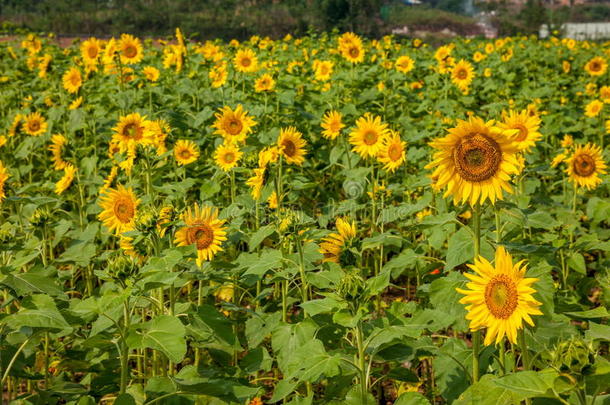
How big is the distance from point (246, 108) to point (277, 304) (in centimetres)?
276

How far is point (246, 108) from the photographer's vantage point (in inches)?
211

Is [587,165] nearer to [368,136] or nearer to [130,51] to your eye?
[368,136]

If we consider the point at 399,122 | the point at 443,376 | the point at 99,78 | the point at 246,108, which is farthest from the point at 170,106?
the point at 443,376

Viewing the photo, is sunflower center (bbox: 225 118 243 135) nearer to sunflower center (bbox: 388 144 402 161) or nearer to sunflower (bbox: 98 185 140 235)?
sunflower center (bbox: 388 144 402 161)

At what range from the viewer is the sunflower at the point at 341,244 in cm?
252

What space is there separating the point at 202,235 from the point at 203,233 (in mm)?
10

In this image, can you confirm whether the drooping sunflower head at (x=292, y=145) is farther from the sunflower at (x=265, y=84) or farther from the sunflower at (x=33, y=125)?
the sunflower at (x=33, y=125)

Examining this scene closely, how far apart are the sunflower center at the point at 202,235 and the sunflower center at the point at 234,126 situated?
164 cm

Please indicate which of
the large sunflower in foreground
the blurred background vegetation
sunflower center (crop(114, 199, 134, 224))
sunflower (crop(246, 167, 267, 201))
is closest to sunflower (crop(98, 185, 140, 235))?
sunflower center (crop(114, 199, 134, 224))

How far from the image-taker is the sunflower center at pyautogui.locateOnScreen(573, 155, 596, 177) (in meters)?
3.61

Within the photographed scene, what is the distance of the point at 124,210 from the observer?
10.2ft

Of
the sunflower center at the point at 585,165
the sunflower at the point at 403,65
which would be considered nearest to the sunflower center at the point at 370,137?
the sunflower center at the point at 585,165

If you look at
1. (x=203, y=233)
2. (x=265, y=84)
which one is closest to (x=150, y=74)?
(x=265, y=84)

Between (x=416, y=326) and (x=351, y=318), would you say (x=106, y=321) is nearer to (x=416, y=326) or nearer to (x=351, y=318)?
(x=351, y=318)
